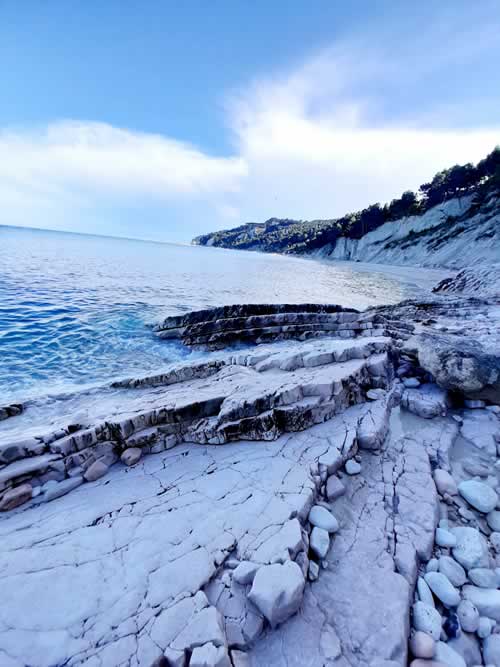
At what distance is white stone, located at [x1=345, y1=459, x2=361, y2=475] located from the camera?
373 cm

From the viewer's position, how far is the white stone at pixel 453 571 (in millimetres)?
2573

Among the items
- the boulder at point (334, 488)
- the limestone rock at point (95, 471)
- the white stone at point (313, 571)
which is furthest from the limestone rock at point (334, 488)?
the limestone rock at point (95, 471)

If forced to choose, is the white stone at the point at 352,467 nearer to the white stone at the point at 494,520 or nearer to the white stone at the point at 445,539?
the white stone at the point at 445,539

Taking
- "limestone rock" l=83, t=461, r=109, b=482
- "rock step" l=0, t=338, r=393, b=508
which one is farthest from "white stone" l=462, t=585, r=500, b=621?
"limestone rock" l=83, t=461, r=109, b=482

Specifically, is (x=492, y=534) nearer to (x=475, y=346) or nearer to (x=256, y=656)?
(x=256, y=656)

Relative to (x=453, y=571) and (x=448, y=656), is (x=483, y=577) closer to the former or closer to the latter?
(x=453, y=571)

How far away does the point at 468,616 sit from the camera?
2.27m

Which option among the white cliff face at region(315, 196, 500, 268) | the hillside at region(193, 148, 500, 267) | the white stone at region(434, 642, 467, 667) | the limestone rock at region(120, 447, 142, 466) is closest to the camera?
the white stone at region(434, 642, 467, 667)

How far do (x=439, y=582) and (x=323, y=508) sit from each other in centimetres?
112

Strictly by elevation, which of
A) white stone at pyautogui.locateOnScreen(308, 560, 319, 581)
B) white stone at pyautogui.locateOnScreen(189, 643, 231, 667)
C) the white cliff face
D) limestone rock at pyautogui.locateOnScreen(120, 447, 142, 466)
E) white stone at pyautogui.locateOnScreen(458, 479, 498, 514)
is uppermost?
the white cliff face

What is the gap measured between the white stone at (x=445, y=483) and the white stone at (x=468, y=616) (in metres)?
1.35

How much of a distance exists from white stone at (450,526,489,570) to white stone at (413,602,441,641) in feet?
2.25

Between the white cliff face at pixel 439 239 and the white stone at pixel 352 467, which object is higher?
the white cliff face at pixel 439 239

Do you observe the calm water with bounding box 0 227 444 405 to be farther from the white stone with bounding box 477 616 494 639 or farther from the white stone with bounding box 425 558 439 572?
the white stone with bounding box 477 616 494 639
